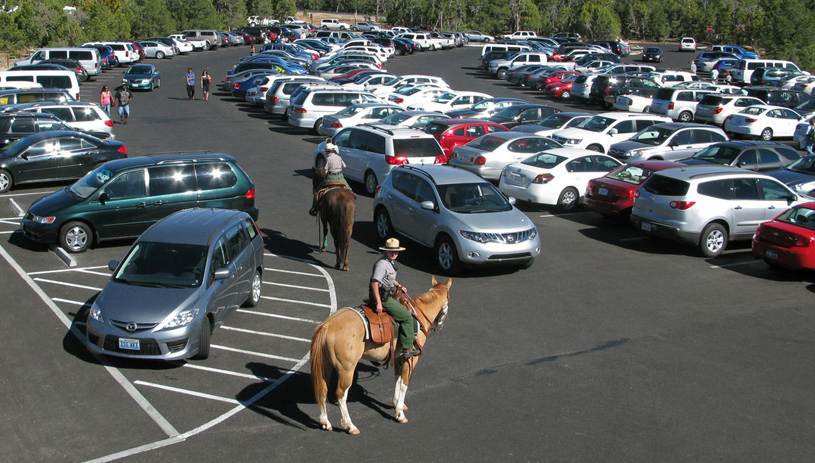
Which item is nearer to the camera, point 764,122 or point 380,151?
point 380,151

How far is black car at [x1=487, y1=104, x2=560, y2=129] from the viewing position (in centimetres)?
2933

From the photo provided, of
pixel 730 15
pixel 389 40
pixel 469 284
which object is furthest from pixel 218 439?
pixel 730 15

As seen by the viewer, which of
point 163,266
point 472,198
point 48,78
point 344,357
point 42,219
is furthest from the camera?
point 48,78

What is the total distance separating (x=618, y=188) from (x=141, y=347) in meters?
12.3

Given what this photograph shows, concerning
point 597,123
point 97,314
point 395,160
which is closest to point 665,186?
point 395,160

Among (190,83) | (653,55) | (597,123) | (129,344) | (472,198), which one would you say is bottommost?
(129,344)

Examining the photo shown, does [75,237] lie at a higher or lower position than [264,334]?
higher

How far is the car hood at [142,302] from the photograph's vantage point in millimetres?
9008

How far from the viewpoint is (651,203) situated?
15820mm

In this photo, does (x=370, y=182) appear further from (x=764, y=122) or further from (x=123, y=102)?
(x=764, y=122)

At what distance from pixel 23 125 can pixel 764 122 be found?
29.3 m

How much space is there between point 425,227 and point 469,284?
174 cm

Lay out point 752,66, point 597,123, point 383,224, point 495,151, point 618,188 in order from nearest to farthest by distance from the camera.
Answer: point 383,224
point 618,188
point 495,151
point 597,123
point 752,66

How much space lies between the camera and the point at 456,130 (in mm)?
24250
